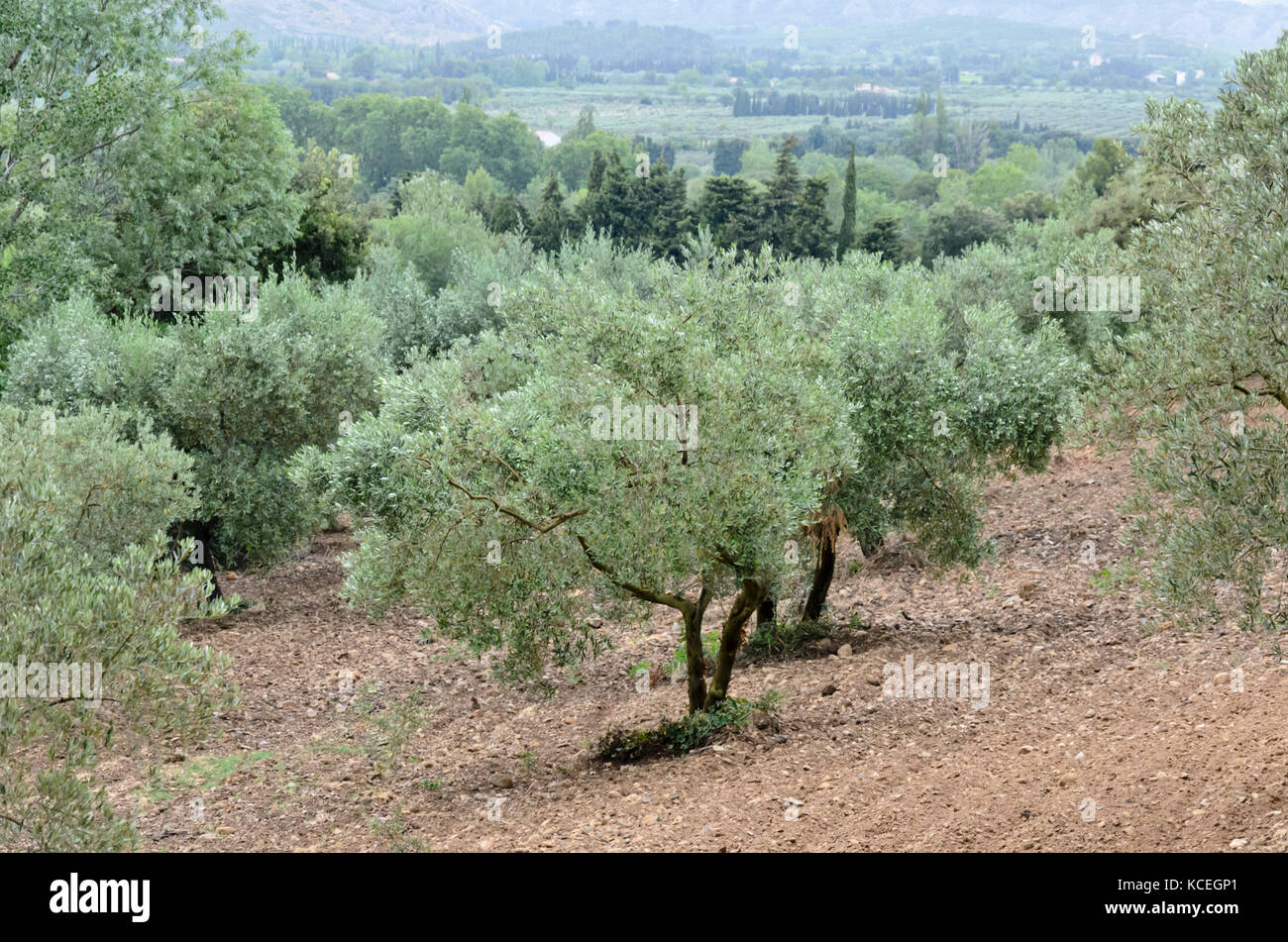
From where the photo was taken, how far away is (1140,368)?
923 centimetres

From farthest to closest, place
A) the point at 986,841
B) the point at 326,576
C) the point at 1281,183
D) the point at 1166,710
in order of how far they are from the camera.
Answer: the point at 326,576, the point at 1166,710, the point at 986,841, the point at 1281,183

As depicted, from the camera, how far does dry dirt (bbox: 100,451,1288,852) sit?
10.9 meters

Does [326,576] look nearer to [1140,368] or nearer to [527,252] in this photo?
[1140,368]

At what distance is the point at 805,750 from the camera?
13.7m

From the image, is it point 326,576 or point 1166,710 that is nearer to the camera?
point 1166,710

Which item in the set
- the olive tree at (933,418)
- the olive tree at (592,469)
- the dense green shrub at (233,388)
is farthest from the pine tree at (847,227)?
the olive tree at (592,469)

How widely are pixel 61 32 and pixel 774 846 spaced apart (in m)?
29.4

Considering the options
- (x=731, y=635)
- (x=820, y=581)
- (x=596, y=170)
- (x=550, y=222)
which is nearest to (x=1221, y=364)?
(x=731, y=635)

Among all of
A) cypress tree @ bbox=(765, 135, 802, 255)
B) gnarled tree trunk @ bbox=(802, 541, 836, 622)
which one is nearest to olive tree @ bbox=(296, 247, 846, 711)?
gnarled tree trunk @ bbox=(802, 541, 836, 622)

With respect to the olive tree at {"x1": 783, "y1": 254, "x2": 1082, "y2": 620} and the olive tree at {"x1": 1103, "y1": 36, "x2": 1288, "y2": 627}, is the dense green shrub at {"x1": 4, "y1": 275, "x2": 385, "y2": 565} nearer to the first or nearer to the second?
the olive tree at {"x1": 783, "y1": 254, "x2": 1082, "y2": 620}

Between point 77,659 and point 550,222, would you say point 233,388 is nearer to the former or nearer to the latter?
point 77,659

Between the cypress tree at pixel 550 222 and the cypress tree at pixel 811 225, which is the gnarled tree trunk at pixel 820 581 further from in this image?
the cypress tree at pixel 811 225

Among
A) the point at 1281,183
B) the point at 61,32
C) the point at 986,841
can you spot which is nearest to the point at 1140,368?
the point at 1281,183
